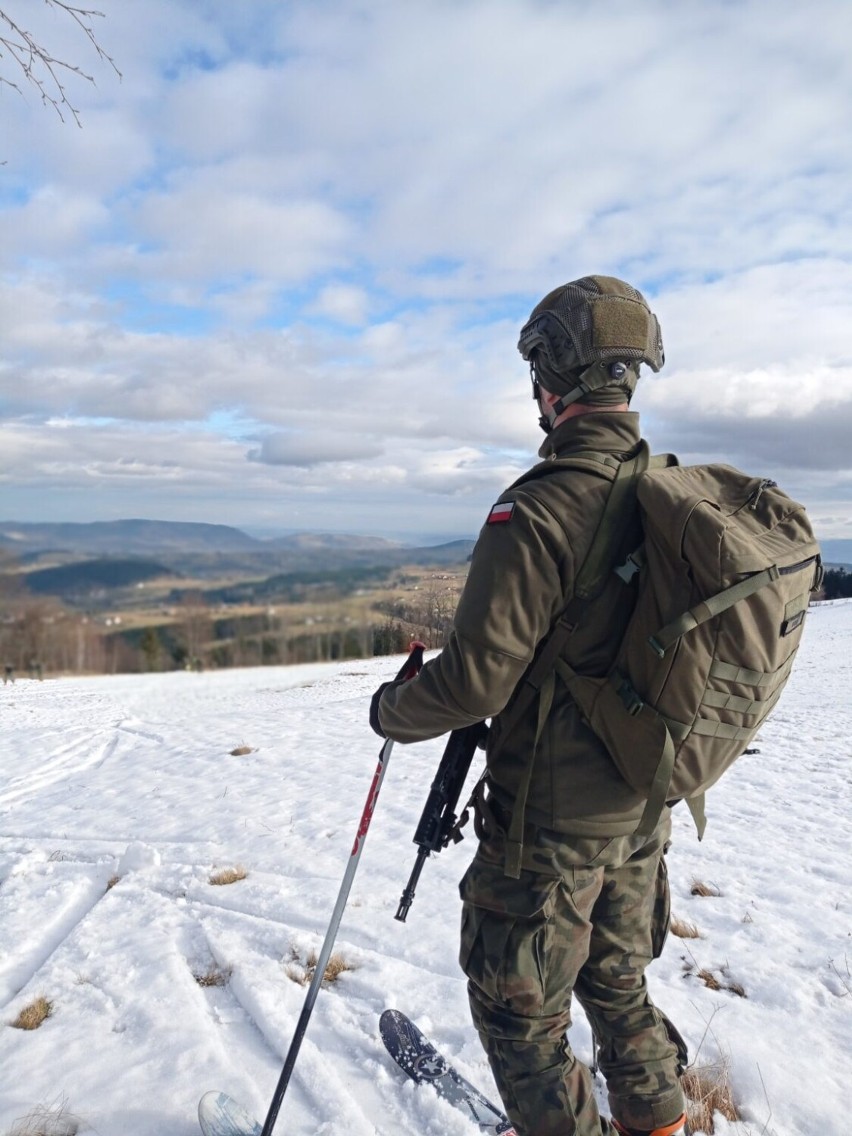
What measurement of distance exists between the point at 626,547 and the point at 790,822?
661 centimetres

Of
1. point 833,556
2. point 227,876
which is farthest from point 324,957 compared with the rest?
point 833,556

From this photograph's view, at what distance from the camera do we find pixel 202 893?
18.1 ft

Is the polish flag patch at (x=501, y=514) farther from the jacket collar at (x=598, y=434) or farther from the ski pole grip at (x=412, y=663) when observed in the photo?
the ski pole grip at (x=412, y=663)

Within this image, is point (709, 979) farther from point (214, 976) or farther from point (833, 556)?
point (833, 556)

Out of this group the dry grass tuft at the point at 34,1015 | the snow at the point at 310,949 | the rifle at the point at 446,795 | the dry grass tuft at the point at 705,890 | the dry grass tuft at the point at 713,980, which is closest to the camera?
the rifle at the point at 446,795

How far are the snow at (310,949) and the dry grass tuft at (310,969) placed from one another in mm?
29

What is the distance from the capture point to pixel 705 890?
5.38 meters

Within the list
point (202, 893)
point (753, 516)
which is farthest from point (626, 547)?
point (202, 893)

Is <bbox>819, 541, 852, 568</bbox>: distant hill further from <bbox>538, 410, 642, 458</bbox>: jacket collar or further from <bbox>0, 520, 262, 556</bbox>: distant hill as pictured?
<bbox>0, 520, 262, 556</bbox>: distant hill

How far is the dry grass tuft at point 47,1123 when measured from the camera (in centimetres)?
298

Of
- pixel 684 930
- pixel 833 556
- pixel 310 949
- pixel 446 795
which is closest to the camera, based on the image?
pixel 446 795

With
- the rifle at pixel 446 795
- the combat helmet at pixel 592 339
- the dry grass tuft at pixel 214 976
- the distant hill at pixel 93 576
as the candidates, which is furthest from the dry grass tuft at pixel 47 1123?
the distant hill at pixel 93 576

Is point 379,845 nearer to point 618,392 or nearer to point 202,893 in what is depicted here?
point 202,893

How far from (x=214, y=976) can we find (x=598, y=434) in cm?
417
